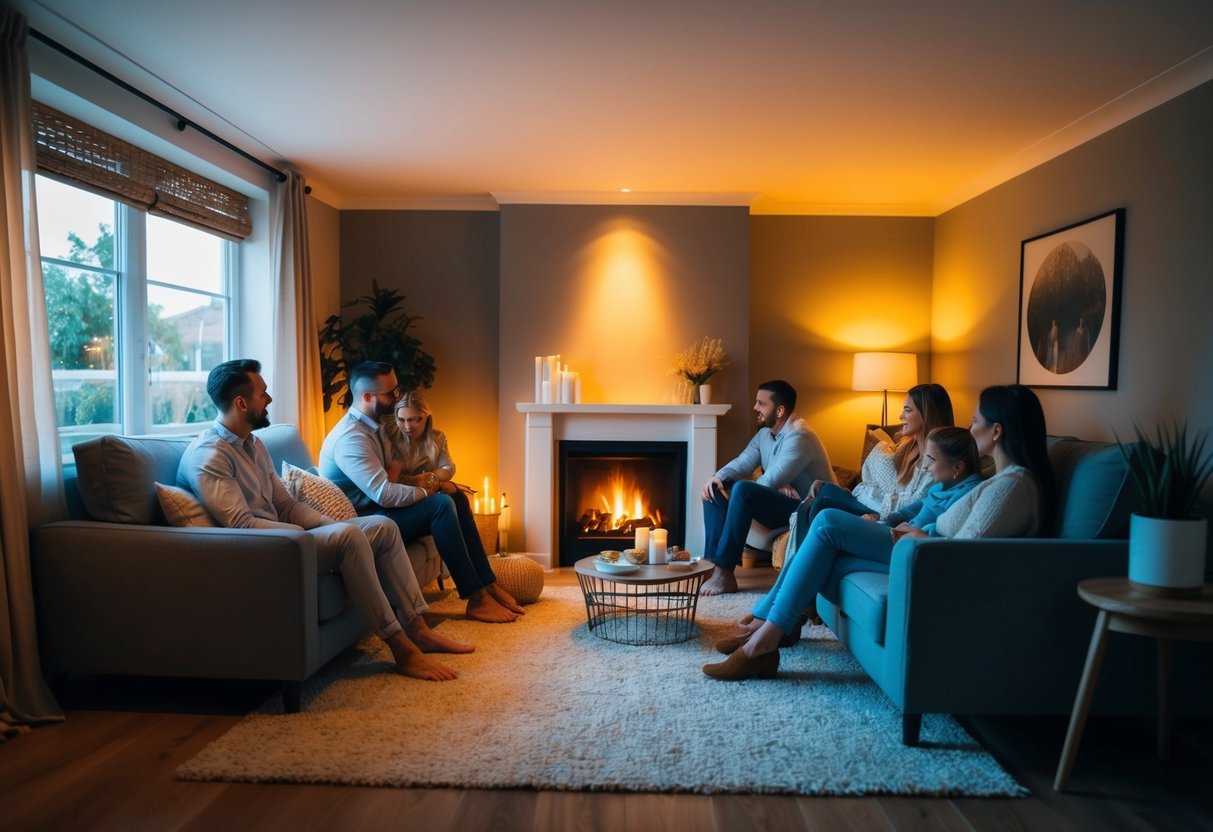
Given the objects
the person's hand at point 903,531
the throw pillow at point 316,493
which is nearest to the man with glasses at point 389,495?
the throw pillow at point 316,493

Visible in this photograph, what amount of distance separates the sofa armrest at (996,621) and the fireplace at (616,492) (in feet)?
9.16

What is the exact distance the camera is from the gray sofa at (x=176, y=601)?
257 centimetres

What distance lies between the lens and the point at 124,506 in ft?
8.87

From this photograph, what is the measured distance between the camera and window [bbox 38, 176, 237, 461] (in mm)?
3170

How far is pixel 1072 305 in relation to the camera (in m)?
3.79

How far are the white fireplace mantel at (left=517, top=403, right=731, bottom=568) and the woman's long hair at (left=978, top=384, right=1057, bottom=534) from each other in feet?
7.97

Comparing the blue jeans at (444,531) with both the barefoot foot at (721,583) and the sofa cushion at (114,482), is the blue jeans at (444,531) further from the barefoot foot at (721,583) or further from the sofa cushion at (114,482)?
the barefoot foot at (721,583)

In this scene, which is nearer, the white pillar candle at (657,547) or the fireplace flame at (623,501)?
the white pillar candle at (657,547)

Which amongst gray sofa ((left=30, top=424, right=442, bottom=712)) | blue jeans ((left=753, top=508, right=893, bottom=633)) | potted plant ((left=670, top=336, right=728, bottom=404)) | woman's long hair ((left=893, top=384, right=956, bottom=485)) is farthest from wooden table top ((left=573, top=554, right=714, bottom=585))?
potted plant ((left=670, top=336, right=728, bottom=404))

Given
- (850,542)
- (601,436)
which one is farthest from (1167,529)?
(601,436)

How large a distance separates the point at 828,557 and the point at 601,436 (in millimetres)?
2366

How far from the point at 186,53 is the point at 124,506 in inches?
66.7

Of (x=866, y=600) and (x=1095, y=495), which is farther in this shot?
(x=866, y=600)

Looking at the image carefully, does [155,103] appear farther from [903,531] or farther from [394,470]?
[903,531]
